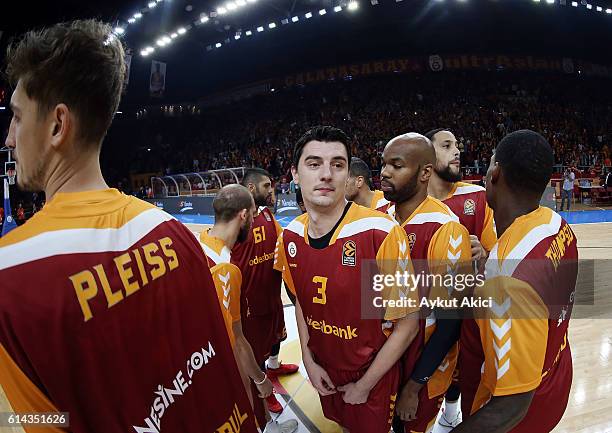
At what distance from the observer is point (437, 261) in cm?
209

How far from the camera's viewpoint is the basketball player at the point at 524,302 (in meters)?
1.31

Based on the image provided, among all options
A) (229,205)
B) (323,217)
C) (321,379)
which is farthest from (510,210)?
(229,205)

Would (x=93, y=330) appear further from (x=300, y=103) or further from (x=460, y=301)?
(x=300, y=103)

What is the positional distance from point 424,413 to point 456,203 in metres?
1.57

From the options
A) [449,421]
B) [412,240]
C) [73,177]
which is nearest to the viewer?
[73,177]

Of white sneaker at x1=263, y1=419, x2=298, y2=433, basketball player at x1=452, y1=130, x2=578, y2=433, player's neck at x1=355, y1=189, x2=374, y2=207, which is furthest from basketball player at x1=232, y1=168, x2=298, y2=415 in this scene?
basketball player at x1=452, y1=130, x2=578, y2=433

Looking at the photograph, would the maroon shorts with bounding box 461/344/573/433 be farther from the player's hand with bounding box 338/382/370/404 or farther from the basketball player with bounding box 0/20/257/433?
the basketball player with bounding box 0/20/257/433

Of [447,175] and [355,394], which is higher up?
[447,175]

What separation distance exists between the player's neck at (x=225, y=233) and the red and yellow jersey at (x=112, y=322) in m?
1.20

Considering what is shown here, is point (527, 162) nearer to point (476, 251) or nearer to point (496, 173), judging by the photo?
point (496, 173)

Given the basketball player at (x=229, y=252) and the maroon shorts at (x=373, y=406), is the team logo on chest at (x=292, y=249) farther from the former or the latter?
the maroon shorts at (x=373, y=406)

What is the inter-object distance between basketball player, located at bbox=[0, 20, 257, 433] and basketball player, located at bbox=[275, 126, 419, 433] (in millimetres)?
871

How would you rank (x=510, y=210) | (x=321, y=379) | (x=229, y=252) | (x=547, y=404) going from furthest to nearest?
1. (x=229, y=252)
2. (x=321, y=379)
3. (x=510, y=210)
4. (x=547, y=404)

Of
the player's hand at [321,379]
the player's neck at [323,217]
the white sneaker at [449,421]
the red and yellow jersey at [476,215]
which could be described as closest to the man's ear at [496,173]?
the player's neck at [323,217]
